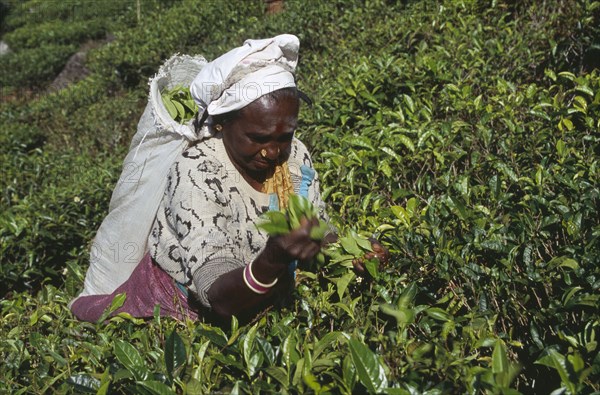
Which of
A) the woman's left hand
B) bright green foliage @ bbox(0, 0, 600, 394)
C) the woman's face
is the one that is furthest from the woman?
the woman's left hand

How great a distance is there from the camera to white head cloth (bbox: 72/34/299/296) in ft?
7.43

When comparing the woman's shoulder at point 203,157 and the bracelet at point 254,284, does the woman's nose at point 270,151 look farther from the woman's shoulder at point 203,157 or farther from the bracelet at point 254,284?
the bracelet at point 254,284

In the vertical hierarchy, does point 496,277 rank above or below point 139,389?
below

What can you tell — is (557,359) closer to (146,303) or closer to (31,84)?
(146,303)

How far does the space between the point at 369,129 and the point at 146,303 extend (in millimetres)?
1547

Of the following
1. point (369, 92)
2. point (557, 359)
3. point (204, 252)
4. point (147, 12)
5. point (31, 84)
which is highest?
point (557, 359)

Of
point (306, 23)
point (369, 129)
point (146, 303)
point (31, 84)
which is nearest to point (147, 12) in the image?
point (31, 84)

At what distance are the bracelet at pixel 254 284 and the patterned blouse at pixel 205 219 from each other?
0.18m

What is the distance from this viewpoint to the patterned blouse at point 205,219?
82.7 inches

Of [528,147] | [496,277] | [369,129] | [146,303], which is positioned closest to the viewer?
[496,277]

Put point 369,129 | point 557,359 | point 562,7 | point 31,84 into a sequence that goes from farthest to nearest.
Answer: point 31,84 → point 562,7 → point 369,129 → point 557,359

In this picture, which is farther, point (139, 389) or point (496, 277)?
point (496, 277)

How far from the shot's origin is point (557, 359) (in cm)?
150

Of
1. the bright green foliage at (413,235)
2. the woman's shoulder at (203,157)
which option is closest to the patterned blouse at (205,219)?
the woman's shoulder at (203,157)
